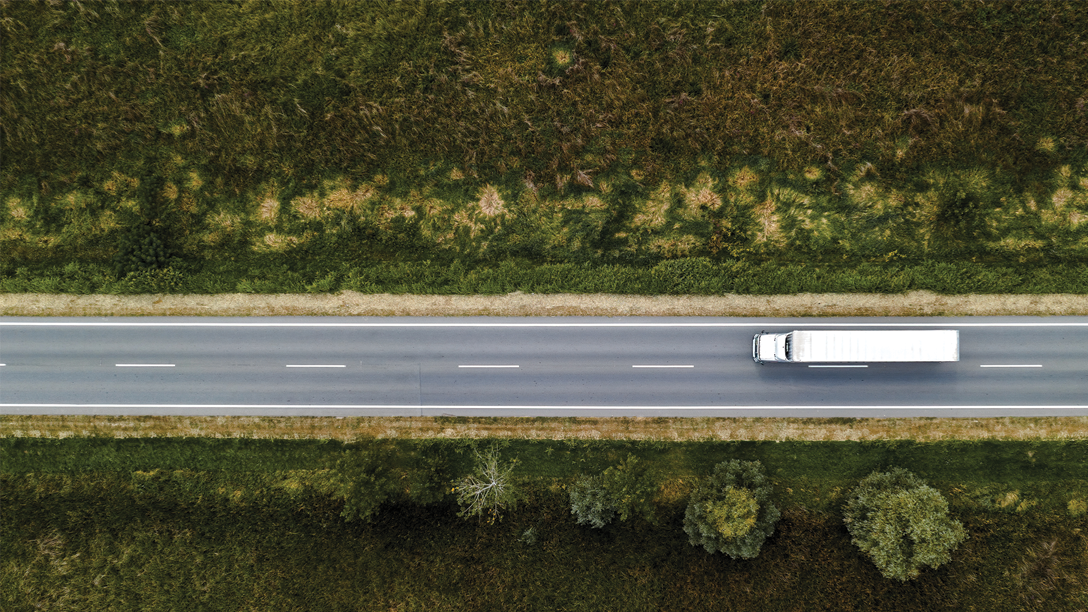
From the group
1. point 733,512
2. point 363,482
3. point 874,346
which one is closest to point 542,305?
point 363,482

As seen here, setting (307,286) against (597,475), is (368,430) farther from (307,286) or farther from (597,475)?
(597,475)

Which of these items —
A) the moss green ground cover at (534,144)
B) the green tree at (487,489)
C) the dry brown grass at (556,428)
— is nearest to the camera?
the green tree at (487,489)

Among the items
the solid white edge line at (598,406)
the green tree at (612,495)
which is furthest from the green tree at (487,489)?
the green tree at (612,495)

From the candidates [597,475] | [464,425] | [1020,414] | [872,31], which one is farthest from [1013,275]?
[464,425]

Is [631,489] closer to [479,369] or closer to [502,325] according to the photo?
[479,369]

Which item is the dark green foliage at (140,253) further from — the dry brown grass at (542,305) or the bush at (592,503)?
the bush at (592,503)
